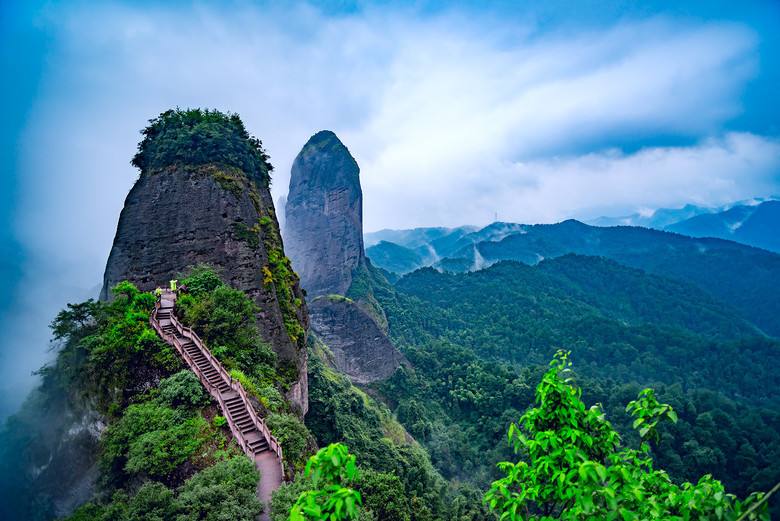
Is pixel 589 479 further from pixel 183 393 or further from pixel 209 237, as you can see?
pixel 209 237

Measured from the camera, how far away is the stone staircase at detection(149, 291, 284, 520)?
41.9ft


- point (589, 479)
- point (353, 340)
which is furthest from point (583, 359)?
point (589, 479)

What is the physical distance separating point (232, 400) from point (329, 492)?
12.3 metres

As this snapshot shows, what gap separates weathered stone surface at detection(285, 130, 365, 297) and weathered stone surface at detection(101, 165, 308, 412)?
6232cm

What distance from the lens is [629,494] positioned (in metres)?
4.08

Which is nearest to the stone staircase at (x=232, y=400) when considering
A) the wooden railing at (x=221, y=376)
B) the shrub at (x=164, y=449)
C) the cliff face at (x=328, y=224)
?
the wooden railing at (x=221, y=376)

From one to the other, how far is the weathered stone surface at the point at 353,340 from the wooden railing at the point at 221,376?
150ft

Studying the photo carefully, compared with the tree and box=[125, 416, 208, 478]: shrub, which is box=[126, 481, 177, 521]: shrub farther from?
the tree

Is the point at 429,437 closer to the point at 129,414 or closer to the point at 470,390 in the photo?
the point at 470,390

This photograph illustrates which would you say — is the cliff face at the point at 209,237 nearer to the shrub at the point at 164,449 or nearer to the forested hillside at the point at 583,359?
the shrub at the point at 164,449

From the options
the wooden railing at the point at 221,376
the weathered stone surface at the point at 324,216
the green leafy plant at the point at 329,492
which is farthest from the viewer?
the weathered stone surface at the point at 324,216

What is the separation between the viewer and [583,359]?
88.5 m

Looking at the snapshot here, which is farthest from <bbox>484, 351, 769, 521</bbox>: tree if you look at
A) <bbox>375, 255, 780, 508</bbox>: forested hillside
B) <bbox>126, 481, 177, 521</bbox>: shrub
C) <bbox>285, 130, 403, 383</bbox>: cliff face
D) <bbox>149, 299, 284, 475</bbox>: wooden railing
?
<bbox>285, 130, 403, 383</bbox>: cliff face

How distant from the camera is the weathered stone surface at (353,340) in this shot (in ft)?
212
